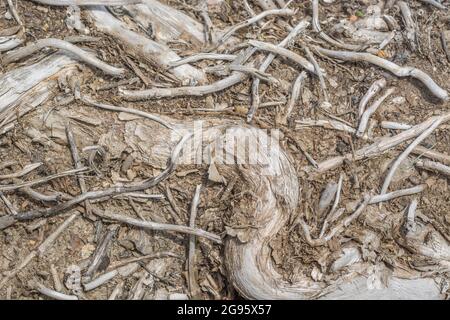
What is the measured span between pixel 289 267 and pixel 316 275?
165 millimetres

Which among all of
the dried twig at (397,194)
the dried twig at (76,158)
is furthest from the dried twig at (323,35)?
the dried twig at (76,158)

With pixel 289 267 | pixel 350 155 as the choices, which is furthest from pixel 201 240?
pixel 350 155

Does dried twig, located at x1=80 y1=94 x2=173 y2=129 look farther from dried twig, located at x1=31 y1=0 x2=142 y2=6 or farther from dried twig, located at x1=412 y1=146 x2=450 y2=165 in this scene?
dried twig, located at x1=412 y1=146 x2=450 y2=165

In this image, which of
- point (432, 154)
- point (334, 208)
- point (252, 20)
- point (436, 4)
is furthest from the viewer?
point (436, 4)

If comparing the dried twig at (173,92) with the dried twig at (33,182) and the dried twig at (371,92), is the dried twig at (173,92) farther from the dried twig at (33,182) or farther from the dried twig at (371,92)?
the dried twig at (371,92)

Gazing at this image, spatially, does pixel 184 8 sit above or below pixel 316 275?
above

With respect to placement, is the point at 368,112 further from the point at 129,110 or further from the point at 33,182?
the point at 33,182

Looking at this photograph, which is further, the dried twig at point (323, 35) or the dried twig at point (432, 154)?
the dried twig at point (323, 35)

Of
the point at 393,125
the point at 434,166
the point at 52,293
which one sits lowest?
the point at 52,293

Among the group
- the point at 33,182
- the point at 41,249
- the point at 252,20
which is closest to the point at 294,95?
the point at 252,20

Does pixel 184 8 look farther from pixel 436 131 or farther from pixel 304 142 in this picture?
pixel 436 131

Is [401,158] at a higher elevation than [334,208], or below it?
higher

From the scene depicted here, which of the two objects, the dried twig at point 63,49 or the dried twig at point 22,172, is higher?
the dried twig at point 63,49
